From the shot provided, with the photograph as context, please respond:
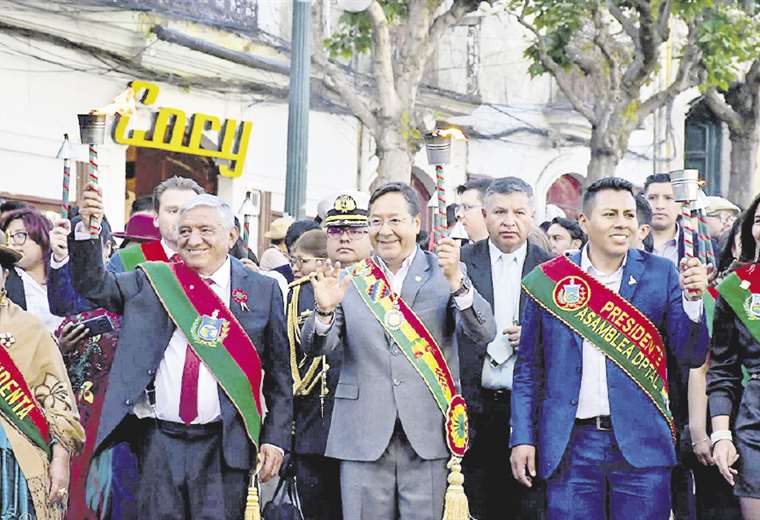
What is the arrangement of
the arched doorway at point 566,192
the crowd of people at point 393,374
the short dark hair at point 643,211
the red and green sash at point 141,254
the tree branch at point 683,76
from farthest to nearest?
1. the arched doorway at point 566,192
2. the tree branch at point 683,76
3. the short dark hair at point 643,211
4. the red and green sash at point 141,254
5. the crowd of people at point 393,374

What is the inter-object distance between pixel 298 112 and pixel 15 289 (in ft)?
18.9

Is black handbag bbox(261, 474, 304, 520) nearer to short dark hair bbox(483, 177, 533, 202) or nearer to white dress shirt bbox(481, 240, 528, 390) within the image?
white dress shirt bbox(481, 240, 528, 390)

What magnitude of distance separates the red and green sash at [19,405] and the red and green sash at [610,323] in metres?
2.26

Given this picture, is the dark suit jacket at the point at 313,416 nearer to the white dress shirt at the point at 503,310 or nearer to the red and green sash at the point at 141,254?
the white dress shirt at the point at 503,310

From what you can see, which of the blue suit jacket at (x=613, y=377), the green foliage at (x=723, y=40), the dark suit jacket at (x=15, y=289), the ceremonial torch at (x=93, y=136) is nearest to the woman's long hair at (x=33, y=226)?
the dark suit jacket at (x=15, y=289)

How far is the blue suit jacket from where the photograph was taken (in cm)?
662

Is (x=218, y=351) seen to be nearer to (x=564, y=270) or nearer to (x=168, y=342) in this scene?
(x=168, y=342)

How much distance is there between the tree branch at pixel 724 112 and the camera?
2283cm

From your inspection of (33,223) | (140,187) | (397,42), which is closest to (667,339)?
(33,223)

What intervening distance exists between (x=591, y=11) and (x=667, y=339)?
457 inches

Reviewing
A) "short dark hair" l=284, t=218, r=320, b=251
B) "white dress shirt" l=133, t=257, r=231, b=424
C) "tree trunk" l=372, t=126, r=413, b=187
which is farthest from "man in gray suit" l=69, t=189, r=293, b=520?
"tree trunk" l=372, t=126, r=413, b=187

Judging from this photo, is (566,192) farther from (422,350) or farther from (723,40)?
(422,350)

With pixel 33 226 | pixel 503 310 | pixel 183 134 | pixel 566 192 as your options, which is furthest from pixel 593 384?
pixel 566 192

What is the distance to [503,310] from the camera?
7.80 metres
